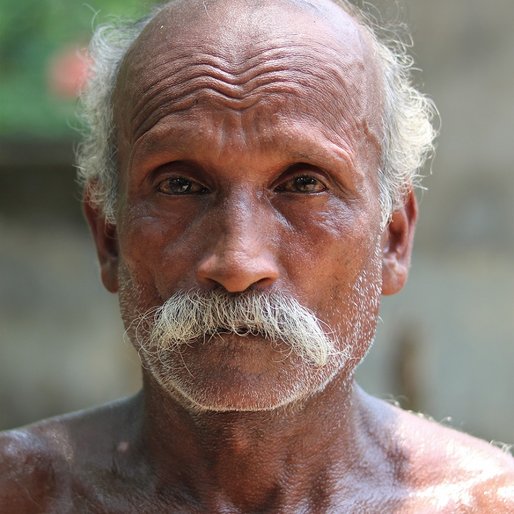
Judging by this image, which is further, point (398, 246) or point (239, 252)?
point (398, 246)

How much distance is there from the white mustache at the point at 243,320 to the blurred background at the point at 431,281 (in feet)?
18.7

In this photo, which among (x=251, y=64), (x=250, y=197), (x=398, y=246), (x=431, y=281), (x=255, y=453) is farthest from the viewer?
(x=431, y=281)

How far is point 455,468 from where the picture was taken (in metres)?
3.07

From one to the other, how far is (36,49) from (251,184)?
4.26 m

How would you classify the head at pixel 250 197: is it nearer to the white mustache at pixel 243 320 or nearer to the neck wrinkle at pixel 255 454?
the white mustache at pixel 243 320

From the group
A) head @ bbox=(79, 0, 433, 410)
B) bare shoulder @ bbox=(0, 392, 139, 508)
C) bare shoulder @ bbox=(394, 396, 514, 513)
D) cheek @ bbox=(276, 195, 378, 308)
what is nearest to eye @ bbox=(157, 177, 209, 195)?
head @ bbox=(79, 0, 433, 410)

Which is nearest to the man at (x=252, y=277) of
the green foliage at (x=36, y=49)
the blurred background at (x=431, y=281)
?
the green foliage at (x=36, y=49)

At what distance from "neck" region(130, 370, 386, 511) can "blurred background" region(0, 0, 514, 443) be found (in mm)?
5396

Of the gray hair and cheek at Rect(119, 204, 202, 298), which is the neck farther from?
the gray hair

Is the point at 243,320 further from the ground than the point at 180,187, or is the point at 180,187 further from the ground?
the point at 180,187

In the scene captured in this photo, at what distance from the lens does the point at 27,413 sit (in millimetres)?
8594

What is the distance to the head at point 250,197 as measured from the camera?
2617 mm

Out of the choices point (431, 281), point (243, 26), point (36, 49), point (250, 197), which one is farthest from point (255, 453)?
point (431, 281)

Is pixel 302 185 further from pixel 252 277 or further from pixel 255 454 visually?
pixel 255 454
